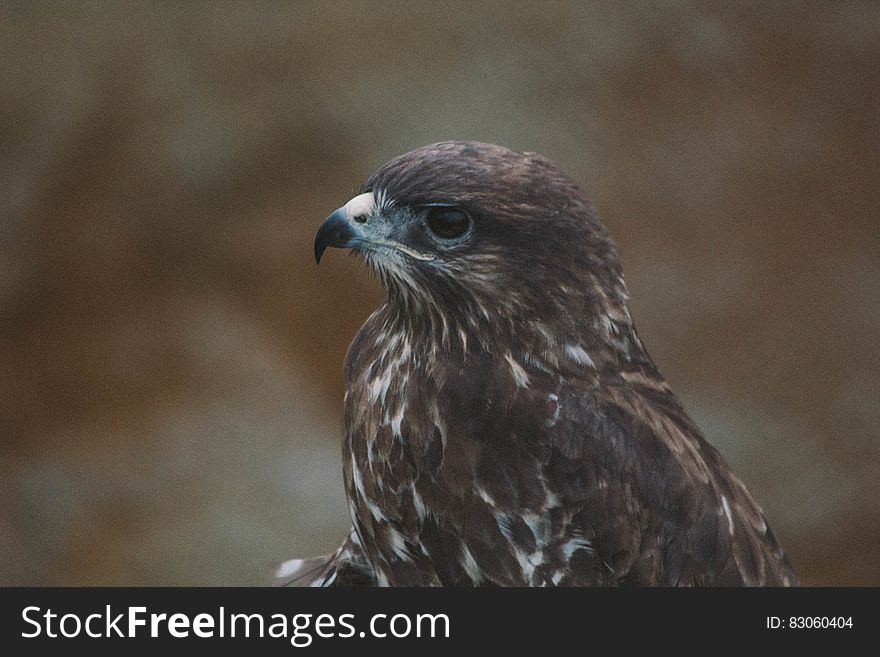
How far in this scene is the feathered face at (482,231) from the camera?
213 centimetres

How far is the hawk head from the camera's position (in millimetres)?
2129

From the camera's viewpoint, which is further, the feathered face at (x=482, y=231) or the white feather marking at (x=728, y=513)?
the white feather marking at (x=728, y=513)

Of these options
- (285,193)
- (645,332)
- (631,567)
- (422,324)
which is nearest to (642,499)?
(631,567)

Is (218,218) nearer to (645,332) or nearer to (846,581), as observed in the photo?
(645,332)

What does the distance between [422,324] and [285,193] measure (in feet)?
8.53

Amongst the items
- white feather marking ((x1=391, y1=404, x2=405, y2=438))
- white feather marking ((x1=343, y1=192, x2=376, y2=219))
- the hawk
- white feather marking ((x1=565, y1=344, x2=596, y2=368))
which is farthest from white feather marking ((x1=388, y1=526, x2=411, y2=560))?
white feather marking ((x1=343, y1=192, x2=376, y2=219))

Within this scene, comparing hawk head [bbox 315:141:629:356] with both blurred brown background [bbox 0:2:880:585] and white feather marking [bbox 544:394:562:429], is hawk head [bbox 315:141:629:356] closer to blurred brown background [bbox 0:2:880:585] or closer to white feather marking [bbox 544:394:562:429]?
white feather marking [bbox 544:394:562:429]

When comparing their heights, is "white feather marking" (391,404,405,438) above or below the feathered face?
below

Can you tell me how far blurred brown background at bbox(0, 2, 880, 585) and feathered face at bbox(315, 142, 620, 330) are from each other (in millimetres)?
2347

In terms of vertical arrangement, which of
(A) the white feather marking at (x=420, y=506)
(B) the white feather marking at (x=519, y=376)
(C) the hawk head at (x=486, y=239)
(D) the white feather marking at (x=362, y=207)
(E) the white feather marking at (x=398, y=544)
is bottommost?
(E) the white feather marking at (x=398, y=544)

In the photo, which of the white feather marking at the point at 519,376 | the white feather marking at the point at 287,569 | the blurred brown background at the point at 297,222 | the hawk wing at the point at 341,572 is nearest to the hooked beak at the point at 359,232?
the white feather marking at the point at 519,376

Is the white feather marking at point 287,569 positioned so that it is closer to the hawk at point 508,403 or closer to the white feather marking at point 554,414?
the hawk at point 508,403

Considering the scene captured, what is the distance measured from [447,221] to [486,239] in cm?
8

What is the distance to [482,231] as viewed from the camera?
84.3 inches
